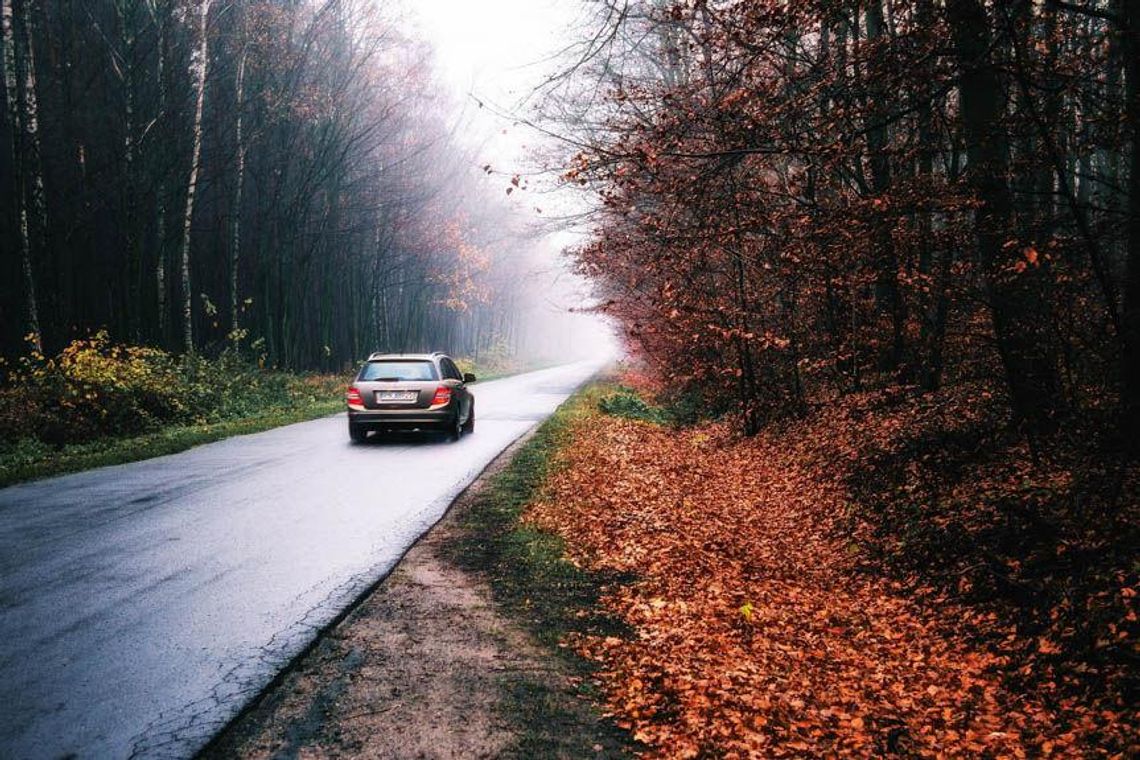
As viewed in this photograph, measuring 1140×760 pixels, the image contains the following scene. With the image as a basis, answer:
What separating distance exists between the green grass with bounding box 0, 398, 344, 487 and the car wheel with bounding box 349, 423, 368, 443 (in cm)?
274

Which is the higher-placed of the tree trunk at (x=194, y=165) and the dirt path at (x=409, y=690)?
the tree trunk at (x=194, y=165)

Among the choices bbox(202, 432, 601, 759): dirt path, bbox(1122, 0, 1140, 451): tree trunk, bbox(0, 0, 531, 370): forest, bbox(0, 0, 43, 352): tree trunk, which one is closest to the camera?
bbox(202, 432, 601, 759): dirt path

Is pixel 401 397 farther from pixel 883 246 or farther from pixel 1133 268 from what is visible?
pixel 1133 268

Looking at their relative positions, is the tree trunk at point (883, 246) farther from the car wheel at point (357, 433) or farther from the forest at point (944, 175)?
the car wheel at point (357, 433)

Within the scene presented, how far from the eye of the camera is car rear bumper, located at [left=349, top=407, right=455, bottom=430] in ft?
46.0

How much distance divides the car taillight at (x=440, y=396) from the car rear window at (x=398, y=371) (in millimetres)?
270

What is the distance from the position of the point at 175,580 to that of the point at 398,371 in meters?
8.68

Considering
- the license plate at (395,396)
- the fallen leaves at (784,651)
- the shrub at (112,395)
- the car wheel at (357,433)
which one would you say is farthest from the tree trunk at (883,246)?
the shrub at (112,395)

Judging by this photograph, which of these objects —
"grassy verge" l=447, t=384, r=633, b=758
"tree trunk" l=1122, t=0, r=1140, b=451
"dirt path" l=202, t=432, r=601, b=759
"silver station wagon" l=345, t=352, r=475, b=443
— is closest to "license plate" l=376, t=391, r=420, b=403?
"silver station wagon" l=345, t=352, r=475, b=443

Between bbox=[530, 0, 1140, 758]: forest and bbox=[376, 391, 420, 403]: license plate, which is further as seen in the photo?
bbox=[376, 391, 420, 403]: license plate

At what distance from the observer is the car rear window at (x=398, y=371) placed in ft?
46.7

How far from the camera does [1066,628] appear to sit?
174 inches

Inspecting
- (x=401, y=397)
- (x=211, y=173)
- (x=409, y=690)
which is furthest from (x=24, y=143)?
(x=409, y=690)

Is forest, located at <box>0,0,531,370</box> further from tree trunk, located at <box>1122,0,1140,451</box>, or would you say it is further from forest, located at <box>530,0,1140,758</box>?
tree trunk, located at <box>1122,0,1140,451</box>
